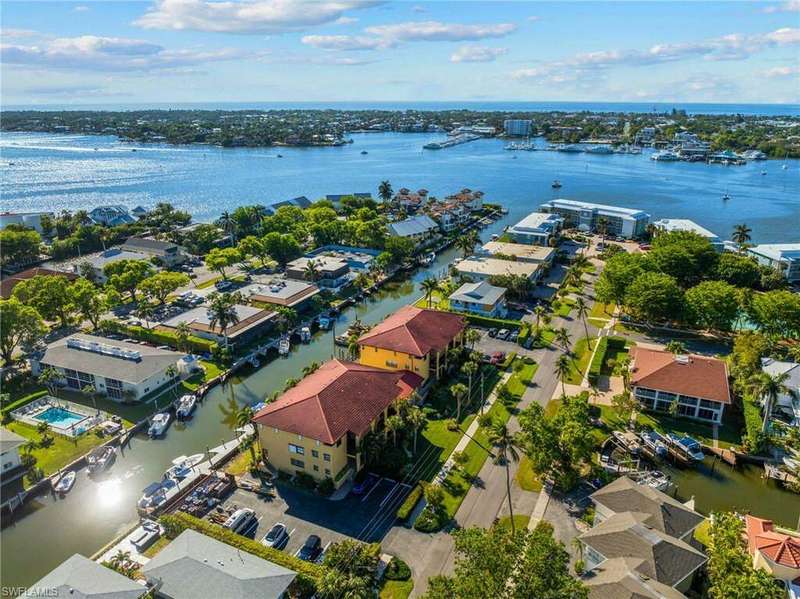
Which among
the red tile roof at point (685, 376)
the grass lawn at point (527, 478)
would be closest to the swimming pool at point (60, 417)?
the grass lawn at point (527, 478)

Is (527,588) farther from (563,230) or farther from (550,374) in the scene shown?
(563,230)

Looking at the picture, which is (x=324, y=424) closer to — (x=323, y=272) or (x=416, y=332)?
(x=416, y=332)

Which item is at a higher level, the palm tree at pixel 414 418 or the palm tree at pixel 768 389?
the palm tree at pixel 768 389

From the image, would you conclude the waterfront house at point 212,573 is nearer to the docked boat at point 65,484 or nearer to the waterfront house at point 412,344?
the docked boat at point 65,484

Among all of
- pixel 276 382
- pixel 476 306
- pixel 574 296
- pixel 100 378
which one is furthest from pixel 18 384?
pixel 574 296

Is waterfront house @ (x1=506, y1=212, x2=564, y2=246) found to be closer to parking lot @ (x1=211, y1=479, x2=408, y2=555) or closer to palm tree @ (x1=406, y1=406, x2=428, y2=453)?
palm tree @ (x1=406, y1=406, x2=428, y2=453)

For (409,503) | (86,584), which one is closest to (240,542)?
(86,584)
